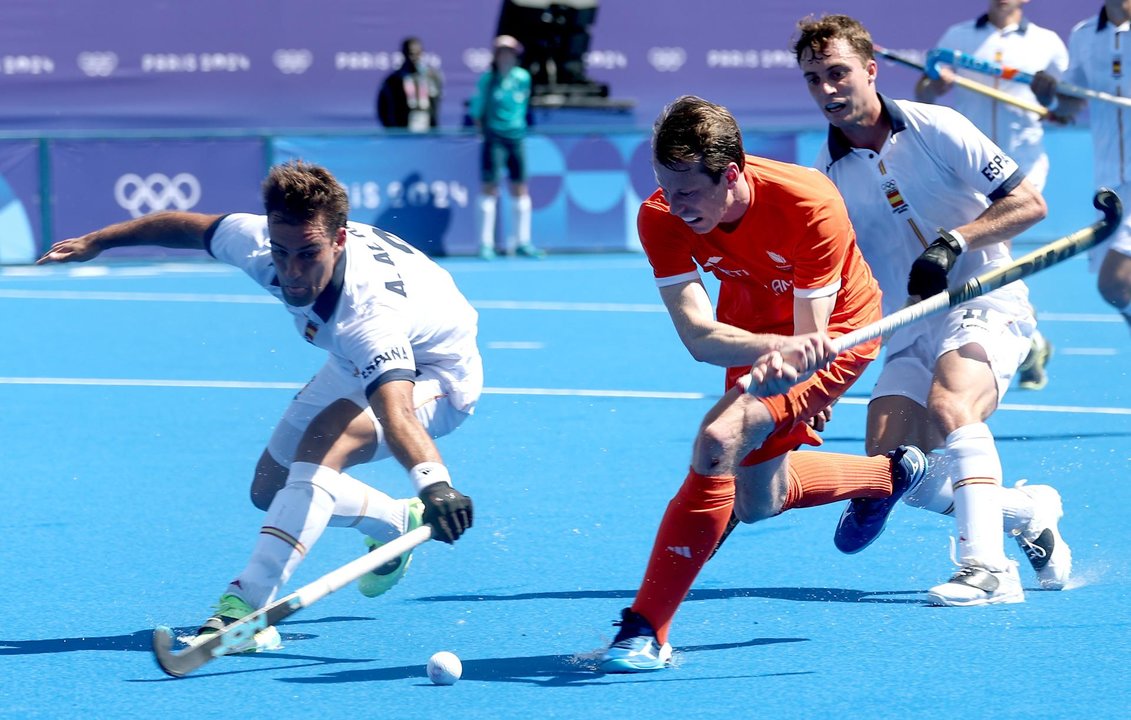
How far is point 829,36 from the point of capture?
17.0 ft

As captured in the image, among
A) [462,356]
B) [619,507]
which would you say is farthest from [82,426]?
[462,356]

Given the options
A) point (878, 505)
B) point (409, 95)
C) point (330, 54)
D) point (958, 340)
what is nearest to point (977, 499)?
point (878, 505)

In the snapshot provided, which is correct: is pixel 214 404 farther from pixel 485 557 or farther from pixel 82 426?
pixel 485 557

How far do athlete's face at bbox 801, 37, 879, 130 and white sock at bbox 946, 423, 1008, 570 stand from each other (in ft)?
3.35

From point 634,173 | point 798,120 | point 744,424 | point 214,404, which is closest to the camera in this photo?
point 744,424

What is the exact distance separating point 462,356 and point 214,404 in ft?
13.1

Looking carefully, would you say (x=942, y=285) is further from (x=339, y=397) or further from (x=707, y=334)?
(x=339, y=397)

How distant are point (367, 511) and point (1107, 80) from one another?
5.31 metres

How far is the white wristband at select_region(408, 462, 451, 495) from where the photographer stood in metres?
4.32

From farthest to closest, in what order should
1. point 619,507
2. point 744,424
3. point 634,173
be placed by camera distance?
point 634,173, point 619,507, point 744,424

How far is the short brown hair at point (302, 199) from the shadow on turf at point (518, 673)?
1.16 m

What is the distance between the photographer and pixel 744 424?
14.3ft

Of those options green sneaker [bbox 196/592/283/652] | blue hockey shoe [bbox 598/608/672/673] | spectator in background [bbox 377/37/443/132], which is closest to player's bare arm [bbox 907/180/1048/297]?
blue hockey shoe [bbox 598/608/672/673]

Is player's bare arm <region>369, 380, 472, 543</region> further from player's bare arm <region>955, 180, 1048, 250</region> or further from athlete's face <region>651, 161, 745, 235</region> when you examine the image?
player's bare arm <region>955, 180, 1048, 250</region>
